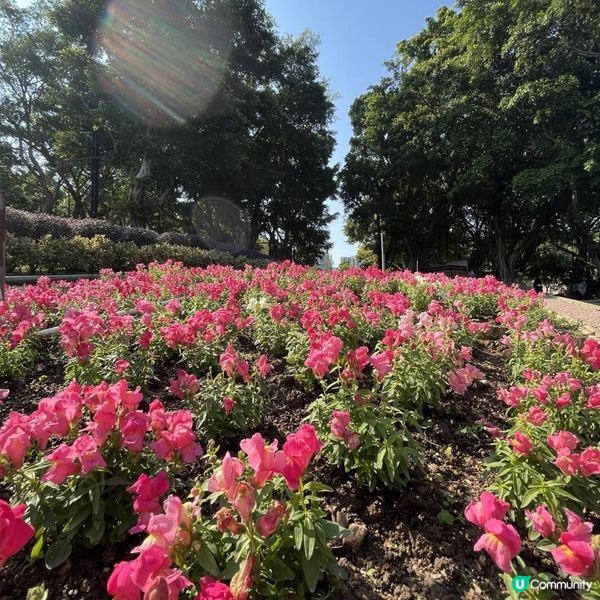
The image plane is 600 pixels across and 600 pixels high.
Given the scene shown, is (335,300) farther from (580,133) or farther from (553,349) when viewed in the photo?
(580,133)

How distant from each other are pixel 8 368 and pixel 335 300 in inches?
126

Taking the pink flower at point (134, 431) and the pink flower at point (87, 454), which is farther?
the pink flower at point (134, 431)

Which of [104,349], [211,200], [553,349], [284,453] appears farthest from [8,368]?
[211,200]

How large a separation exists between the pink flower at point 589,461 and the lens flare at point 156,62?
22.8 metres

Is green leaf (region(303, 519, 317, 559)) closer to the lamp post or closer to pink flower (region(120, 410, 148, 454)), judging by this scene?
pink flower (region(120, 410, 148, 454))

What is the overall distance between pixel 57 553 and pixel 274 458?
37.9 inches

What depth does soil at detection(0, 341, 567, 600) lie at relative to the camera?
1527 mm

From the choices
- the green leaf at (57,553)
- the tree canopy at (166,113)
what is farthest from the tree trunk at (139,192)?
the green leaf at (57,553)

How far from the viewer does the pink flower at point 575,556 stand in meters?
1.08

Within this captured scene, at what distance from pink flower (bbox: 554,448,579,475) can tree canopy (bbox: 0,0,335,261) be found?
73.4 ft

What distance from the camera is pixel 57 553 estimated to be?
147 cm

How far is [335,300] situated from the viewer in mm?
4746

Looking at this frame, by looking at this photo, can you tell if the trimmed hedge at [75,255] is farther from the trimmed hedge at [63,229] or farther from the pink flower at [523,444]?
the pink flower at [523,444]

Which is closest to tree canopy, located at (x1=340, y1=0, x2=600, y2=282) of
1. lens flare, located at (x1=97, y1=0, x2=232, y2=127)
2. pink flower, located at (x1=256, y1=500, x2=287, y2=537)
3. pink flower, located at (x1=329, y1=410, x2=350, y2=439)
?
lens flare, located at (x1=97, y1=0, x2=232, y2=127)
